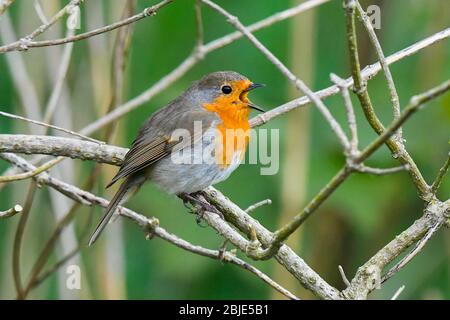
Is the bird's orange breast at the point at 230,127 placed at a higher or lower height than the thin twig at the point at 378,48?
higher

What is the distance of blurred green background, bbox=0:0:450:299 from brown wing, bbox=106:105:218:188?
1.85 feet

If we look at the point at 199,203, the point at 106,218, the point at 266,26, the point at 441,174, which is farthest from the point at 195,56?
the point at 441,174

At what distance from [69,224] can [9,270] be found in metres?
0.80

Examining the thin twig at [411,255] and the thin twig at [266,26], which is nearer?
the thin twig at [411,255]

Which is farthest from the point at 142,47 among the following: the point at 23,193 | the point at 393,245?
the point at 393,245

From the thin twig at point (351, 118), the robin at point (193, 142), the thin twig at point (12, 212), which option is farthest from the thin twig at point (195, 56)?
the thin twig at point (12, 212)

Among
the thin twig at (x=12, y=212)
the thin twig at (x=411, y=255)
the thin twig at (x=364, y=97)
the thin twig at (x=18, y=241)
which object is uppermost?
the thin twig at (x=18, y=241)

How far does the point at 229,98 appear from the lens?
4488 mm

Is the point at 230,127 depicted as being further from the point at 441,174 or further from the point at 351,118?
the point at 351,118

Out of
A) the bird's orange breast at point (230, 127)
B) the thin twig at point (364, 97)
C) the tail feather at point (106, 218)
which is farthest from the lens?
the bird's orange breast at point (230, 127)

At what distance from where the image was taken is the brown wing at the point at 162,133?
162 inches

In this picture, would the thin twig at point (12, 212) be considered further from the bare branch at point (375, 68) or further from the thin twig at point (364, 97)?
the thin twig at point (364, 97)

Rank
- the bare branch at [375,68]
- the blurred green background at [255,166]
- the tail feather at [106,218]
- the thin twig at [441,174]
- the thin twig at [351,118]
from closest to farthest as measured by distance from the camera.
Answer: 1. the thin twig at [351,118]
2. the thin twig at [441,174]
3. the bare branch at [375,68]
4. the tail feather at [106,218]
5. the blurred green background at [255,166]

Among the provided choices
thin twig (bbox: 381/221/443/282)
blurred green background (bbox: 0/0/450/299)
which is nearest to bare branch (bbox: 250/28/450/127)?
thin twig (bbox: 381/221/443/282)
